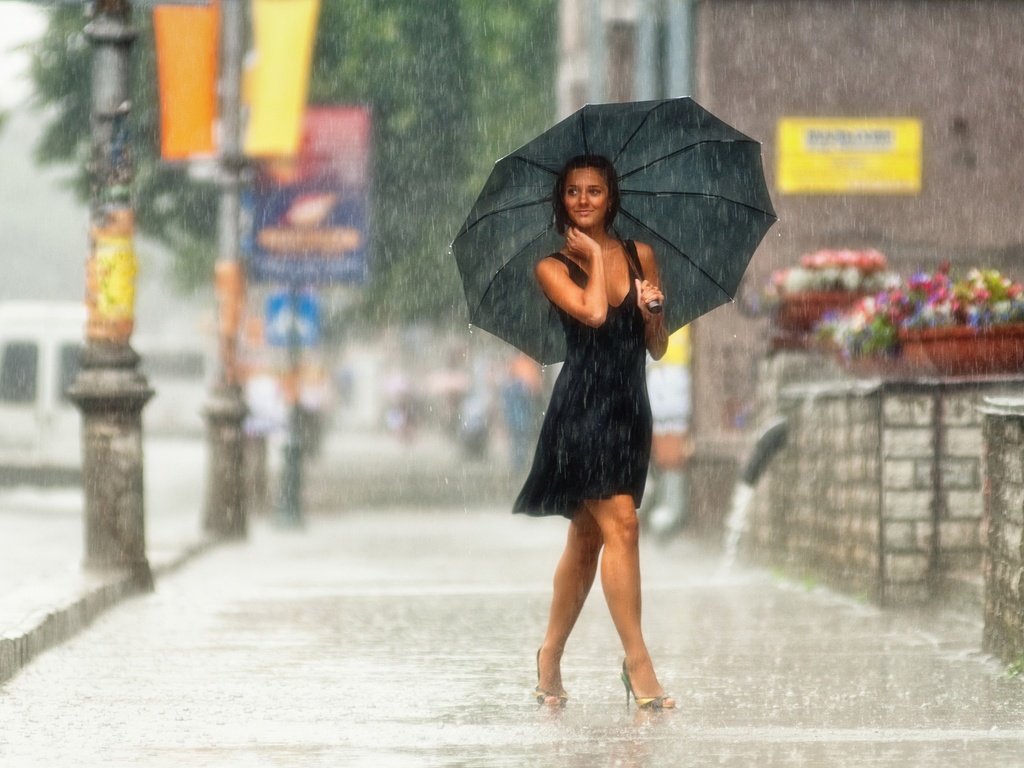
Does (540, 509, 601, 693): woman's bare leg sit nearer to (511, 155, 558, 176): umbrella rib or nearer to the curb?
(511, 155, 558, 176): umbrella rib

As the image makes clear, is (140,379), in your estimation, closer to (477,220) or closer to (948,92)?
(477,220)

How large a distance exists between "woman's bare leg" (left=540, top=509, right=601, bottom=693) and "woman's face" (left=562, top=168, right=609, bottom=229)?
0.99 metres

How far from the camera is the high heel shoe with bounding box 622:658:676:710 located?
7.46 m

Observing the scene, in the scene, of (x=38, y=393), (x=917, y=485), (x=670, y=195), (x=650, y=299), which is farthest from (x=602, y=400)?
(x=38, y=393)

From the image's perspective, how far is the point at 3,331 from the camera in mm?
33281

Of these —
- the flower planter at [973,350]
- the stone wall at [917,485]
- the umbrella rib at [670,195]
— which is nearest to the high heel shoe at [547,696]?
the umbrella rib at [670,195]

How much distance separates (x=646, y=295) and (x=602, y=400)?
36 centimetres

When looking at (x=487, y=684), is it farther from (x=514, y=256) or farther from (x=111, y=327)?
(x=111, y=327)

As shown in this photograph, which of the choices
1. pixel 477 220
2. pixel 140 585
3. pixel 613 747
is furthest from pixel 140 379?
pixel 613 747

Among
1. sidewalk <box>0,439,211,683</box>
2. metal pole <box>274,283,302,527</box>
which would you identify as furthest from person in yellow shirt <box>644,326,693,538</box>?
metal pole <box>274,283,302,527</box>

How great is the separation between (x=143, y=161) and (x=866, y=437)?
64.8ft

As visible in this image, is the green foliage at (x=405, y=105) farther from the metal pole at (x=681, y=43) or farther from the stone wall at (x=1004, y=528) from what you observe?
the stone wall at (x=1004, y=528)

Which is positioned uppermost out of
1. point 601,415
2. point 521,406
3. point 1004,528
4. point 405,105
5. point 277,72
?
point 405,105

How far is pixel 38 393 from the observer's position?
3231 centimetres
